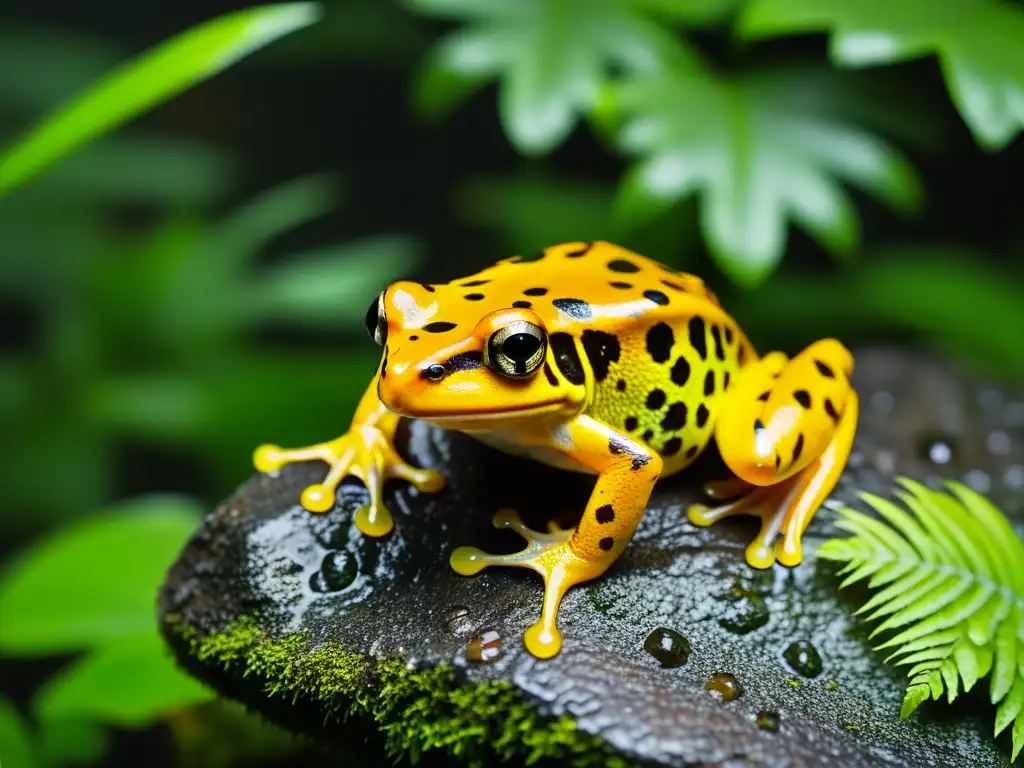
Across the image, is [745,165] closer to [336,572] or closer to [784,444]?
[784,444]

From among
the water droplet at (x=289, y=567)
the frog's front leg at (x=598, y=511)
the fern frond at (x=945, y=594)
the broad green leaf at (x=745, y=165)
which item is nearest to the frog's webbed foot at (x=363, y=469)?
the water droplet at (x=289, y=567)

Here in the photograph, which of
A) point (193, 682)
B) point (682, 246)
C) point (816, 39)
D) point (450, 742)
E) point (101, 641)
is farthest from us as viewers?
point (816, 39)

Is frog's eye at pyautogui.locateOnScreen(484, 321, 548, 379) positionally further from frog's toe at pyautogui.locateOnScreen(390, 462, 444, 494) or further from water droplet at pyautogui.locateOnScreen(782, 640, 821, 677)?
water droplet at pyautogui.locateOnScreen(782, 640, 821, 677)

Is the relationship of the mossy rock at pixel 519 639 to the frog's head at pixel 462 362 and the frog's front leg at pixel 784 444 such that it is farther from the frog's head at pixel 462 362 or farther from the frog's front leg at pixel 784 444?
the frog's head at pixel 462 362

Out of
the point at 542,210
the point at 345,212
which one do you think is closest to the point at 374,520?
the point at 542,210

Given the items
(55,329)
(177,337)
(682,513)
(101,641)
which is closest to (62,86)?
(55,329)

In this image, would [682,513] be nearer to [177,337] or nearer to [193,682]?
[193,682]
